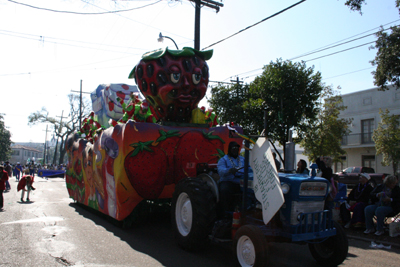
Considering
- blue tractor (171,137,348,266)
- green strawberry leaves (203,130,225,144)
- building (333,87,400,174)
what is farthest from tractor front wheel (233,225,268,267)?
building (333,87,400,174)

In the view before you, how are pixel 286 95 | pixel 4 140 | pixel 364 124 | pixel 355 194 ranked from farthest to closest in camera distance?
1. pixel 4 140
2. pixel 364 124
3. pixel 286 95
4. pixel 355 194

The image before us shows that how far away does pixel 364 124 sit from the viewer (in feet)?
93.3

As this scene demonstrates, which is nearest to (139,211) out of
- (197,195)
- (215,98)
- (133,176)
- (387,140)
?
(133,176)

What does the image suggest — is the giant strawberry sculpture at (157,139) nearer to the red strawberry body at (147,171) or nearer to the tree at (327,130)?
the red strawberry body at (147,171)

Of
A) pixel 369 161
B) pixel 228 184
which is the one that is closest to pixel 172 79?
A: pixel 228 184

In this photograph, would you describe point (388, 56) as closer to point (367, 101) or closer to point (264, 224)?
point (264, 224)

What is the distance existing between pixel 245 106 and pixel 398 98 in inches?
644

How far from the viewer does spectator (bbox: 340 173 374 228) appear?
26.9 ft

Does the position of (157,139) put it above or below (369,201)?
above

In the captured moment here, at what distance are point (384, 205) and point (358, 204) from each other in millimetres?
724

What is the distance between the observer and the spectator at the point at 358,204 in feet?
26.9

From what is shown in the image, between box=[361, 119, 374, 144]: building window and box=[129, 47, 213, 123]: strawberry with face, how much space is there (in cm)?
2404

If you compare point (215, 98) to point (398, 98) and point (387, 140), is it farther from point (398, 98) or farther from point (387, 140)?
point (398, 98)

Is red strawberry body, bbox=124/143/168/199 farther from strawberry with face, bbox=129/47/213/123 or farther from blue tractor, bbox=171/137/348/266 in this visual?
blue tractor, bbox=171/137/348/266
